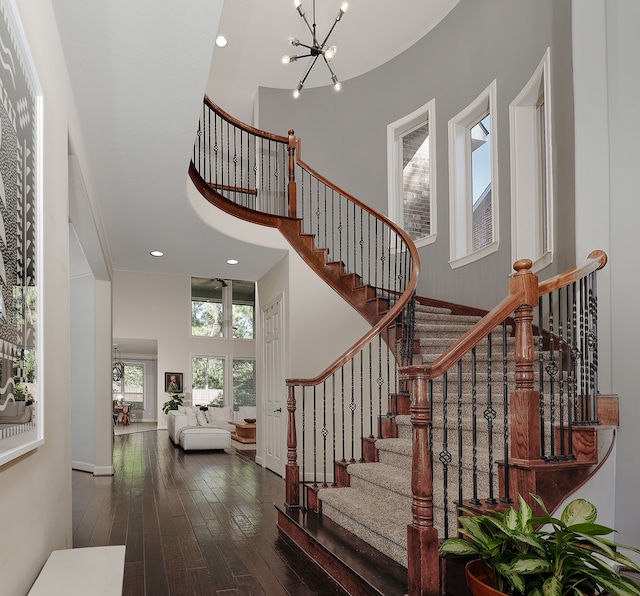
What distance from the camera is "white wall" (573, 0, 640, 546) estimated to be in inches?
136

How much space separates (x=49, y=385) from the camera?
96.7 inches

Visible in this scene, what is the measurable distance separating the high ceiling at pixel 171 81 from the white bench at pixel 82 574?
2285mm

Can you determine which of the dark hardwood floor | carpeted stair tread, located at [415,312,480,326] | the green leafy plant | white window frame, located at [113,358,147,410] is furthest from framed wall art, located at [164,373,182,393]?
carpeted stair tread, located at [415,312,480,326]

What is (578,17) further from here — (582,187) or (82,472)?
(82,472)

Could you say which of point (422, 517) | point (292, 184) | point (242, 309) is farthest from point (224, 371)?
point (422, 517)

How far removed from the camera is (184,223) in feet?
19.9

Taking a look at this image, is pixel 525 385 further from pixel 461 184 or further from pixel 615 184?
pixel 461 184

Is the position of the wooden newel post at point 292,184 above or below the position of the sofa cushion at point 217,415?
above

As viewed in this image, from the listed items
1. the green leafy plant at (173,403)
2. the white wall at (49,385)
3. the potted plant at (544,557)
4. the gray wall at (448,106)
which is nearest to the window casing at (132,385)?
the green leafy plant at (173,403)

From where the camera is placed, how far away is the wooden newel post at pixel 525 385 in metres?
2.93

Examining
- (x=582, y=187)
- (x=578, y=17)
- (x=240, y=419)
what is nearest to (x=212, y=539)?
(x=582, y=187)

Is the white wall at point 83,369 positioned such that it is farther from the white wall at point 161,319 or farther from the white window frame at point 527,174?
the white wall at point 161,319

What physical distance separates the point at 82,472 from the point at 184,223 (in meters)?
3.68

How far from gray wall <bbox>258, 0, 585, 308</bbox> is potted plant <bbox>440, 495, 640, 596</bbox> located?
2011mm
